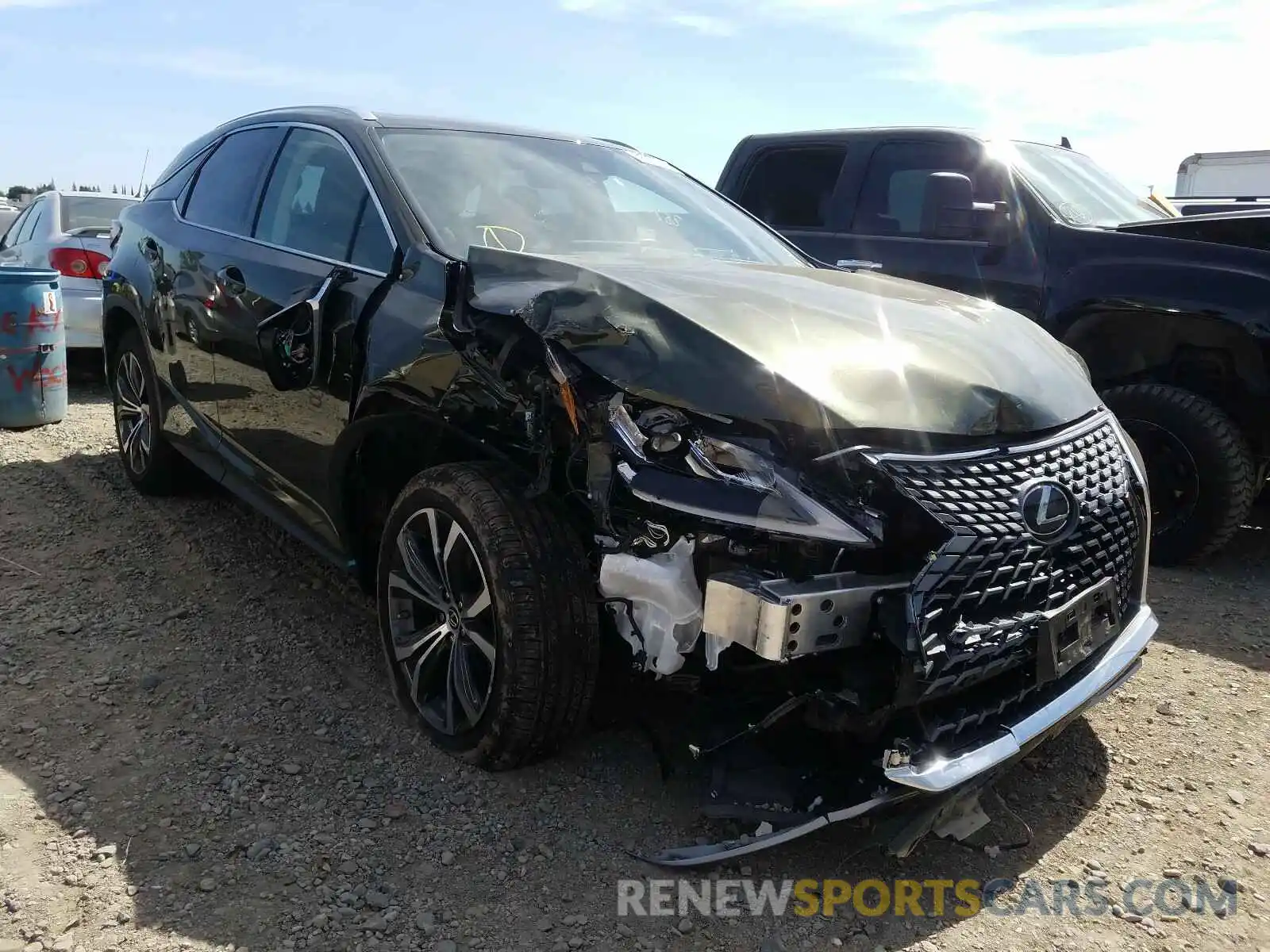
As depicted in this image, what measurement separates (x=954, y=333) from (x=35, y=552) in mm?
3889

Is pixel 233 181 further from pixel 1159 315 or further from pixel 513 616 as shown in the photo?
pixel 1159 315

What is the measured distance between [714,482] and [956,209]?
3.35 meters

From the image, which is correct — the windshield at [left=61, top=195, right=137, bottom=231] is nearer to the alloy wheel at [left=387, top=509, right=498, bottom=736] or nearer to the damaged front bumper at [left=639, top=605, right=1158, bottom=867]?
the alloy wheel at [left=387, top=509, right=498, bottom=736]

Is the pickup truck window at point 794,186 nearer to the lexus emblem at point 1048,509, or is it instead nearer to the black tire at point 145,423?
the black tire at point 145,423

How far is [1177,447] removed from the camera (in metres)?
4.68

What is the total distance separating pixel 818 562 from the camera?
2.21 meters

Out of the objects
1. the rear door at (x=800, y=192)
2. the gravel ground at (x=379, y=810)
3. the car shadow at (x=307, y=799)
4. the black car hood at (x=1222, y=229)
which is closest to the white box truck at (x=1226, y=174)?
the rear door at (x=800, y=192)

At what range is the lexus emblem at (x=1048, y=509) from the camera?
2393mm

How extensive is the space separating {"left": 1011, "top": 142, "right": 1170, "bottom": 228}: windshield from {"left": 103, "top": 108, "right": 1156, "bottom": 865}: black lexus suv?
237 cm

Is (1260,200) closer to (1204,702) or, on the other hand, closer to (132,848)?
(1204,702)

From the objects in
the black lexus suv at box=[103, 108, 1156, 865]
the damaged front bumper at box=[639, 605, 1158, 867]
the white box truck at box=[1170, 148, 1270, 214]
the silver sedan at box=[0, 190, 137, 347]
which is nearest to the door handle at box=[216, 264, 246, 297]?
the black lexus suv at box=[103, 108, 1156, 865]

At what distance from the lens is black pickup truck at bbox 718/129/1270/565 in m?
4.56

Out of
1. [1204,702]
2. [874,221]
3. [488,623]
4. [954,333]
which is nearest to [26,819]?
[488,623]

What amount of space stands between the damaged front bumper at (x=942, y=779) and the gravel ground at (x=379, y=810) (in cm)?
16
